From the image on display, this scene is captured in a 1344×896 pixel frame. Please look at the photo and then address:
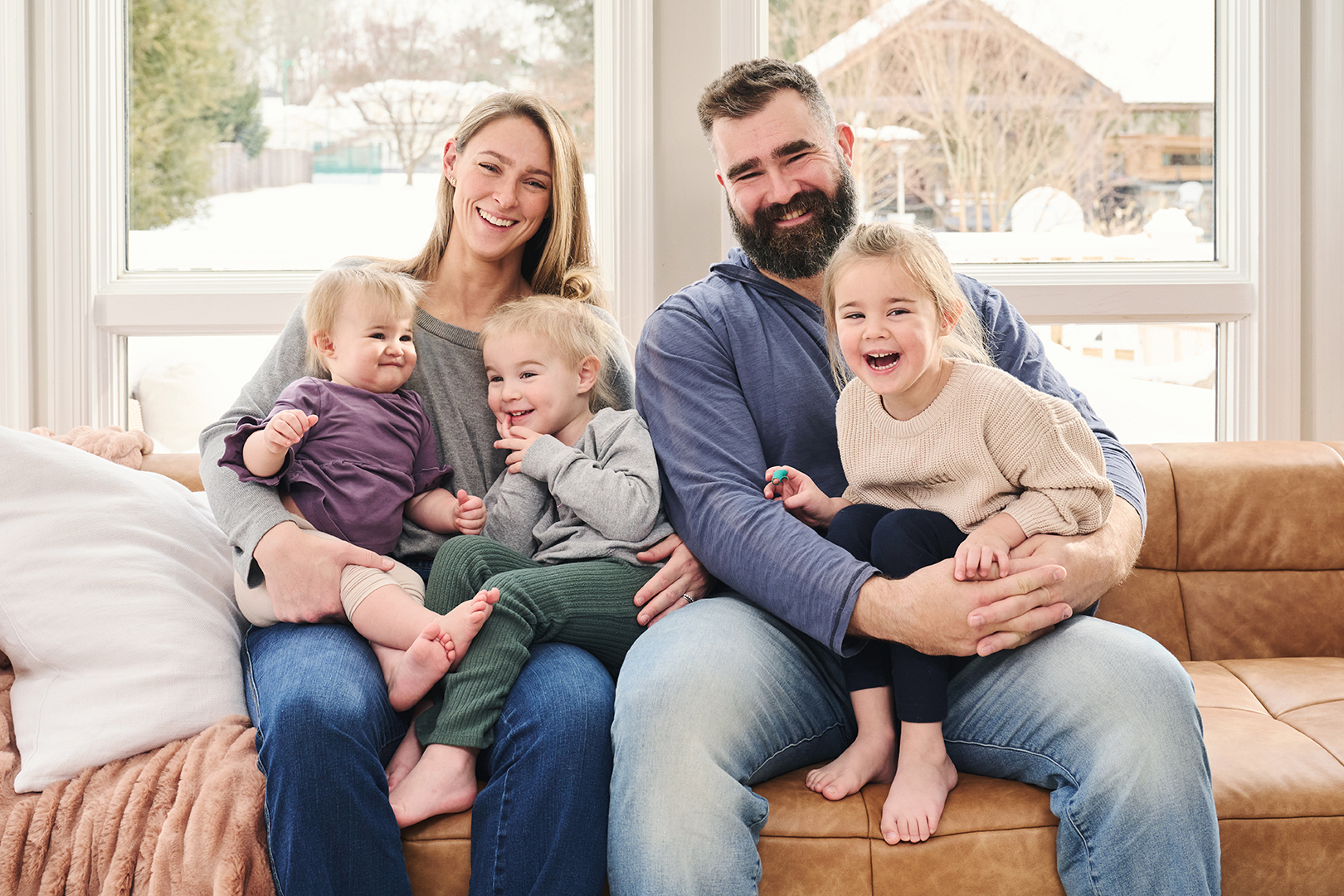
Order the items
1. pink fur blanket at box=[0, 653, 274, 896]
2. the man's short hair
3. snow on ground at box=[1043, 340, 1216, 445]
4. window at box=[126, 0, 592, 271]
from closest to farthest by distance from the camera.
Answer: pink fur blanket at box=[0, 653, 274, 896] < the man's short hair < window at box=[126, 0, 592, 271] < snow on ground at box=[1043, 340, 1216, 445]

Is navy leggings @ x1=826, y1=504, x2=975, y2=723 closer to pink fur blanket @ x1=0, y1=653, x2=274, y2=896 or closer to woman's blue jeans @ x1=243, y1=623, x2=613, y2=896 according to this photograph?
woman's blue jeans @ x1=243, y1=623, x2=613, y2=896

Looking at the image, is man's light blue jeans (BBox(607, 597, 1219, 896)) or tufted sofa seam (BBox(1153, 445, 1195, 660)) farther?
tufted sofa seam (BBox(1153, 445, 1195, 660))

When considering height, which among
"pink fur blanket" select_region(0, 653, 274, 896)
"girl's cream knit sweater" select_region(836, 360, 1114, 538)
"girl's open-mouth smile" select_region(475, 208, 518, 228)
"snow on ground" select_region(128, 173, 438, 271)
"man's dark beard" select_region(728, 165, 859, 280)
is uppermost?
"snow on ground" select_region(128, 173, 438, 271)

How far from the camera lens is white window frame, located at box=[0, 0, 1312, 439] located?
7.72 ft

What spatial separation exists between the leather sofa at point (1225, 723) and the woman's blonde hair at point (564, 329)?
80 centimetres

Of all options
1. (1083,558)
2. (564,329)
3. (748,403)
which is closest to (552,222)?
(564,329)

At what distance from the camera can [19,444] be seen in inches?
60.2

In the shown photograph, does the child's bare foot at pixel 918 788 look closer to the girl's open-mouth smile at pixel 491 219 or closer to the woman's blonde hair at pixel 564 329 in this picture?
the woman's blonde hair at pixel 564 329

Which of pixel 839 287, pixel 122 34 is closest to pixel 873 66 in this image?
pixel 839 287

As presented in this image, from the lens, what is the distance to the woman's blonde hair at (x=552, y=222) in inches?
74.2

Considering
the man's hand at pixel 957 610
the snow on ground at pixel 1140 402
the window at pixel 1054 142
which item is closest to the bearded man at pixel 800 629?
the man's hand at pixel 957 610

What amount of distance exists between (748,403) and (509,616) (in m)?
0.58

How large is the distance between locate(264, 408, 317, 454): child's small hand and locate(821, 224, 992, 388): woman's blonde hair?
863 millimetres

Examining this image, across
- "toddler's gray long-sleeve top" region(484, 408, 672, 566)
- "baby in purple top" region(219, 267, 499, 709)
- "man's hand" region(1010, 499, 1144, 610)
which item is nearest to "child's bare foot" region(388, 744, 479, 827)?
"baby in purple top" region(219, 267, 499, 709)
